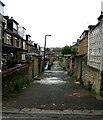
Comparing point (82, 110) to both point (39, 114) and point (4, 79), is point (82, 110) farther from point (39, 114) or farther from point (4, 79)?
point (4, 79)

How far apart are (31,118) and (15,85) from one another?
726 cm

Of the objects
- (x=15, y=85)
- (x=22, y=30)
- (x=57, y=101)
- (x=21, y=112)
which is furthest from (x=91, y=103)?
(x=22, y=30)

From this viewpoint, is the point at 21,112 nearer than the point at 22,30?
Yes

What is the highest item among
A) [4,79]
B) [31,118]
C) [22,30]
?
[22,30]

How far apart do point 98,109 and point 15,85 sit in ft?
22.8

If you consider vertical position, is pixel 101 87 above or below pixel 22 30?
below

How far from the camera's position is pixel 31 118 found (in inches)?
372

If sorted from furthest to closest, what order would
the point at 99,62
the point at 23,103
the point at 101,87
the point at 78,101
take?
the point at 99,62 < the point at 101,87 < the point at 78,101 < the point at 23,103

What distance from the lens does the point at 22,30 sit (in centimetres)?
5947

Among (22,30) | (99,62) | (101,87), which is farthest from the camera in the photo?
(22,30)

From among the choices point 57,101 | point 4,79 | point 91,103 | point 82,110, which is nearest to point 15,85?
point 4,79

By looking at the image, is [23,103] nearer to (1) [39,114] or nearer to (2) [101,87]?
(1) [39,114]

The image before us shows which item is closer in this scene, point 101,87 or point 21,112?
point 21,112

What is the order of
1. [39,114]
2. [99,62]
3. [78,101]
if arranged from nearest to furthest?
[39,114], [78,101], [99,62]
